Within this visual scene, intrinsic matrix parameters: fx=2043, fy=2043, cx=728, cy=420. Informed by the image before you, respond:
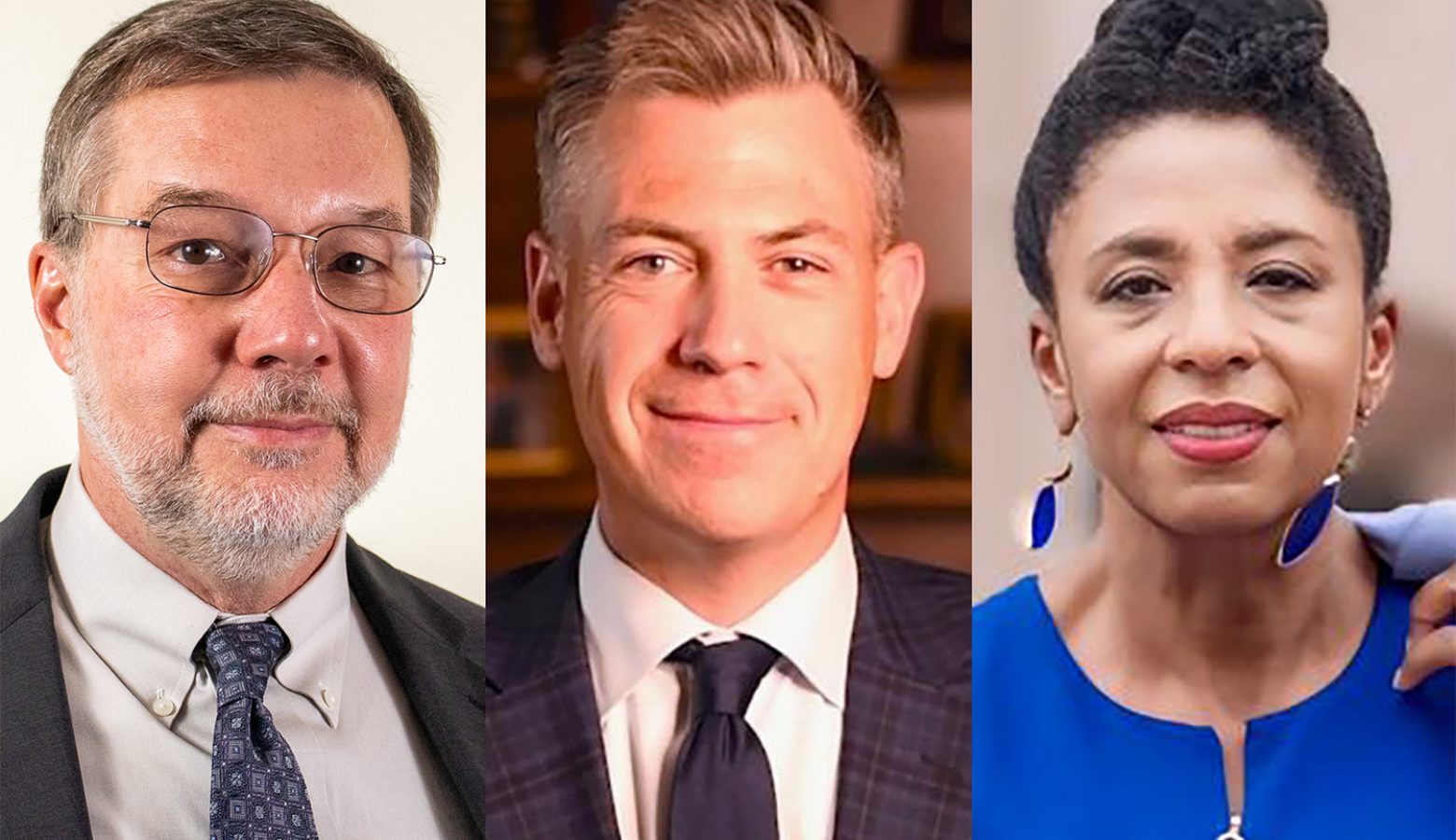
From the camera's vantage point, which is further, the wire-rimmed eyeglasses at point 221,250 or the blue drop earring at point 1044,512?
the blue drop earring at point 1044,512

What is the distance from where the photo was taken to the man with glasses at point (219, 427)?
119 inches

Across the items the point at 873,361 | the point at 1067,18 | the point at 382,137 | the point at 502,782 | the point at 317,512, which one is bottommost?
the point at 502,782

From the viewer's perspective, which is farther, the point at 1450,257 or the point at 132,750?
the point at 1450,257

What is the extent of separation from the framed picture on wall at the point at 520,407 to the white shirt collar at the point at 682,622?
0.13 meters

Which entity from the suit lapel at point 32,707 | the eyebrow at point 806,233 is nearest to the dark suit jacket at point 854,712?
the eyebrow at point 806,233

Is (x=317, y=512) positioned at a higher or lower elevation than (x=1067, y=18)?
lower

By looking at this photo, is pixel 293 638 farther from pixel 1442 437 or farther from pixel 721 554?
pixel 1442 437

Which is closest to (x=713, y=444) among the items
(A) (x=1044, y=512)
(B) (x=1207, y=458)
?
(A) (x=1044, y=512)

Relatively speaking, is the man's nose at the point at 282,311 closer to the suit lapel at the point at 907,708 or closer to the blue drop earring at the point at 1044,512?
the suit lapel at the point at 907,708

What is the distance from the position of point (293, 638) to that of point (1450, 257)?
192cm

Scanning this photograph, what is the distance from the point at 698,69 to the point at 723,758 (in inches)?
41.3

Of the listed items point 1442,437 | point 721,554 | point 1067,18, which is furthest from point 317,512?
point 1442,437

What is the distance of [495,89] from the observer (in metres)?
3.17

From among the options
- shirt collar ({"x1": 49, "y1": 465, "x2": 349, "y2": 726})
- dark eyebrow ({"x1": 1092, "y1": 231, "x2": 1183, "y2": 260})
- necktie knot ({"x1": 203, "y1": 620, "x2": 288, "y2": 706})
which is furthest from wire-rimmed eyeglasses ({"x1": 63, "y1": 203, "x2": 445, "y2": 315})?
dark eyebrow ({"x1": 1092, "y1": 231, "x2": 1183, "y2": 260})
